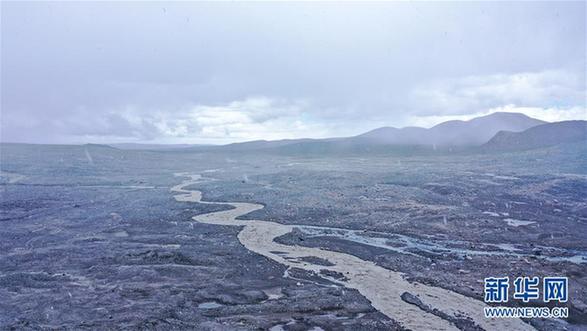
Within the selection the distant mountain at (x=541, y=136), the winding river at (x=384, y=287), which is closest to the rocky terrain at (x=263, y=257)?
the winding river at (x=384, y=287)

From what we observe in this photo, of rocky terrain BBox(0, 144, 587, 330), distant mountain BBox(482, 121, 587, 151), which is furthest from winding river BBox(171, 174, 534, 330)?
distant mountain BBox(482, 121, 587, 151)

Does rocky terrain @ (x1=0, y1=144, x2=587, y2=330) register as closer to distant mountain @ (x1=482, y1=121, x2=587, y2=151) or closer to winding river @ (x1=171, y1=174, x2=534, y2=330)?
winding river @ (x1=171, y1=174, x2=534, y2=330)

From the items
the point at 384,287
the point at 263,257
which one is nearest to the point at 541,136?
the point at 263,257

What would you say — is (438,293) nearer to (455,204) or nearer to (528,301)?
(528,301)

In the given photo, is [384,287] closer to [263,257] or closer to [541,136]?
[263,257]

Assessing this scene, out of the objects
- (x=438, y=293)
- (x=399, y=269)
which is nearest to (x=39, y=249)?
(x=399, y=269)
